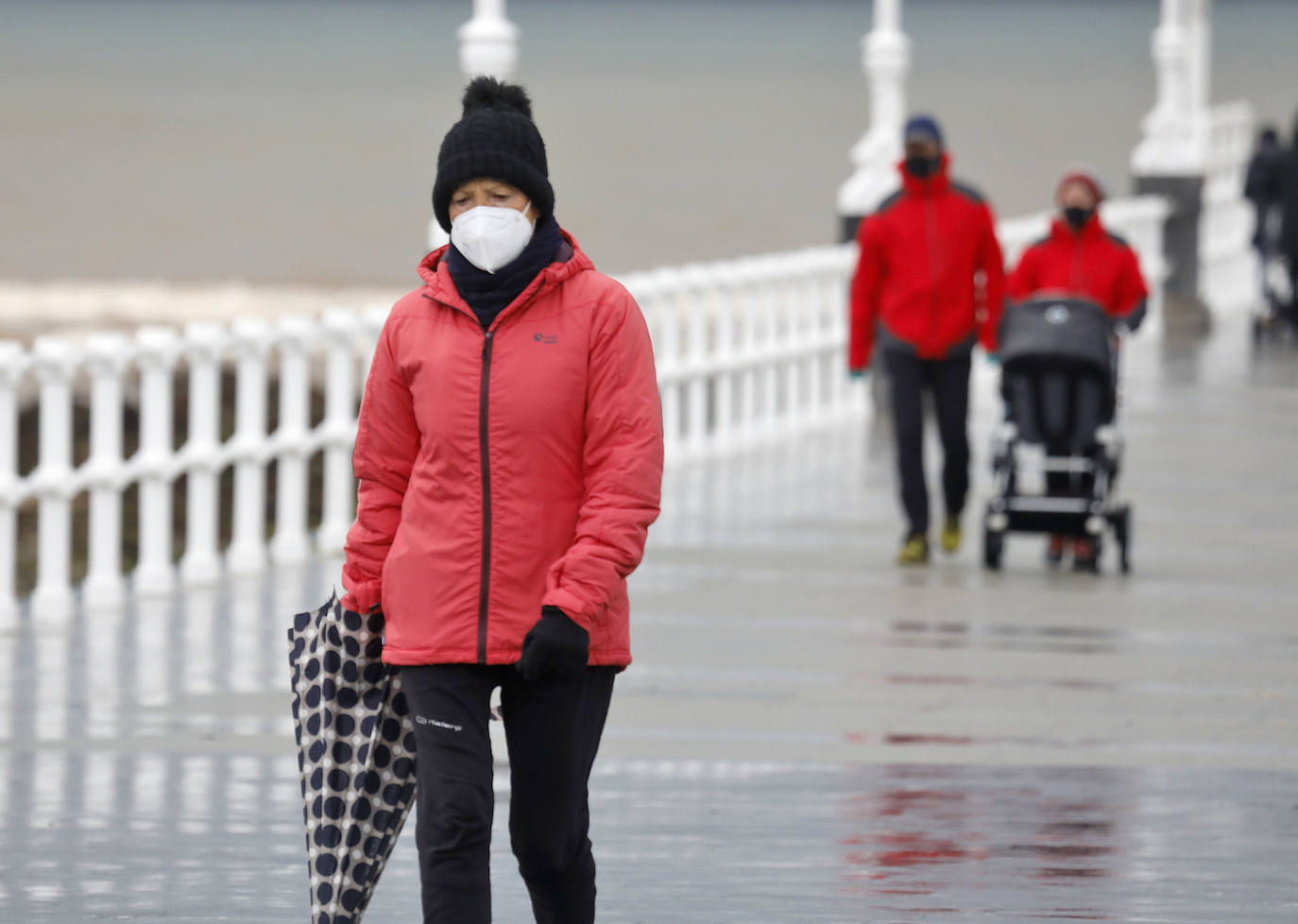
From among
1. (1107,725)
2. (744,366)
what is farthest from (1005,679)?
(744,366)

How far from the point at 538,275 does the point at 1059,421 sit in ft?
20.5

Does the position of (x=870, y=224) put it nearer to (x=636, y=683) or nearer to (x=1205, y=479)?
(x=636, y=683)

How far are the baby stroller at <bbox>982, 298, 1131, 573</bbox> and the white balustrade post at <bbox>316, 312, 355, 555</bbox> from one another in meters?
2.96

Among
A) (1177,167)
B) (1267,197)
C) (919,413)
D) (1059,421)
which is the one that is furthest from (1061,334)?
(1177,167)

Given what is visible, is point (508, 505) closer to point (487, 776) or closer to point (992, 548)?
point (487, 776)

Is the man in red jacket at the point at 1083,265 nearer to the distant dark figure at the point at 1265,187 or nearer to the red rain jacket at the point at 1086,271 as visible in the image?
the red rain jacket at the point at 1086,271

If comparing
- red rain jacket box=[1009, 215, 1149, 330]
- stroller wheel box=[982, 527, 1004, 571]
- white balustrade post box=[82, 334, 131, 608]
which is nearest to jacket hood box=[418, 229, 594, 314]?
white balustrade post box=[82, 334, 131, 608]

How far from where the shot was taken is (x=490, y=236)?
4418mm

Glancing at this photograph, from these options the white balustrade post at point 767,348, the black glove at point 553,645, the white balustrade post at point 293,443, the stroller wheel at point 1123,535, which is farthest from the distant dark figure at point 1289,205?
the black glove at point 553,645

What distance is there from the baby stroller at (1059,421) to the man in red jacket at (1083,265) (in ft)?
1.13

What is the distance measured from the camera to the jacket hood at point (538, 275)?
4441 mm

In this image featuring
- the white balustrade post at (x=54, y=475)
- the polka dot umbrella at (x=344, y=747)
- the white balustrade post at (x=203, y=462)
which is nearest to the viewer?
the polka dot umbrella at (x=344, y=747)

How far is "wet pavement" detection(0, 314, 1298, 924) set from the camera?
567 cm

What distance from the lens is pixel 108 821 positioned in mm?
6305
